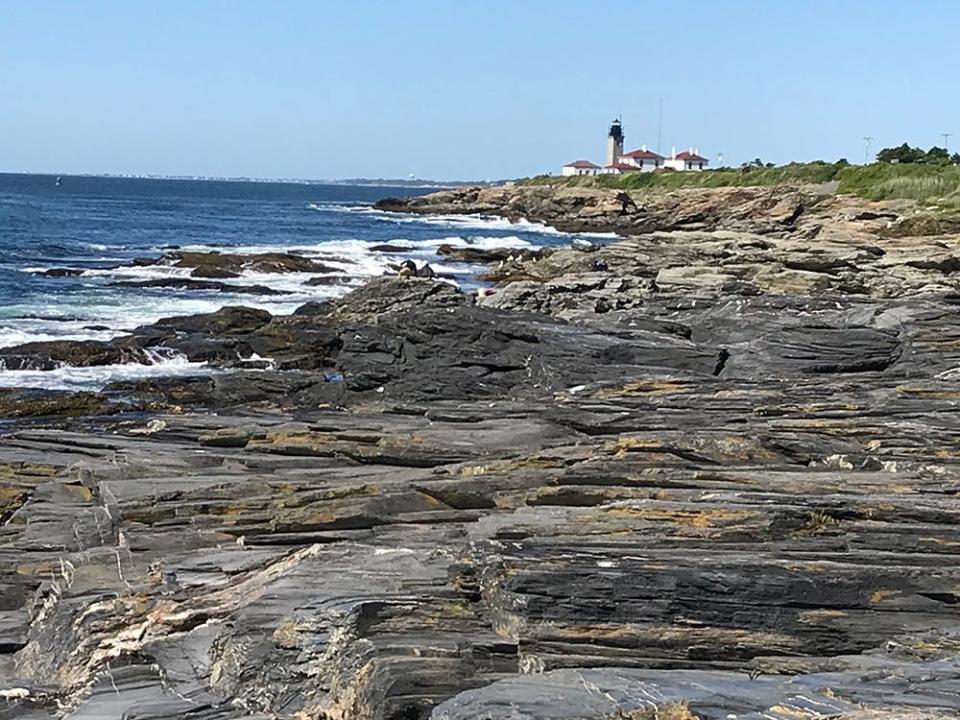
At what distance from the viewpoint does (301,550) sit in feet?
38.5

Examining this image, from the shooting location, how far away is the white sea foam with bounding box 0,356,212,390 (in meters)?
29.3

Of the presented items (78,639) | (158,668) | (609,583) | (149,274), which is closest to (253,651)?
(158,668)

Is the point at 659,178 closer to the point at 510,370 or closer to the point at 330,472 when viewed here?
the point at 510,370

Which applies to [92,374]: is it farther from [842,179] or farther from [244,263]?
[842,179]

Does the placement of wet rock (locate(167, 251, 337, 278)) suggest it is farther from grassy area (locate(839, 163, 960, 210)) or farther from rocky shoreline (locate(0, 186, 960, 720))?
grassy area (locate(839, 163, 960, 210))

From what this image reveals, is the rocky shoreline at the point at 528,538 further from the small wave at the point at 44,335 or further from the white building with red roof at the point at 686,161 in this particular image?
the white building with red roof at the point at 686,161

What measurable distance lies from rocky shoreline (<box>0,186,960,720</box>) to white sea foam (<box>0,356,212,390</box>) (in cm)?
398

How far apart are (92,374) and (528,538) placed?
2313 cm

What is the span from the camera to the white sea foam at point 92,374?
1152 inches

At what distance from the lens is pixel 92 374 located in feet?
101

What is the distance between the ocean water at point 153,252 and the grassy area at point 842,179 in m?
20.4

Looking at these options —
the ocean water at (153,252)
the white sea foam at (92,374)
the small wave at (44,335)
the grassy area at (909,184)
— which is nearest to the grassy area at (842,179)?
the grassy area at (909,184)

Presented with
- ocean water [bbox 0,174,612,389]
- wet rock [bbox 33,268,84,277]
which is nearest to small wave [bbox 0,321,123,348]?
ocean water [bbox 0,174,612,389]

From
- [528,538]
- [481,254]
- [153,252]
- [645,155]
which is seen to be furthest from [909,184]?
[645,155]
